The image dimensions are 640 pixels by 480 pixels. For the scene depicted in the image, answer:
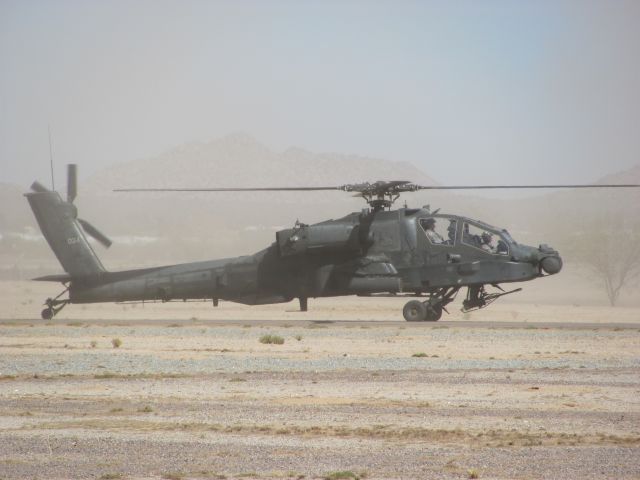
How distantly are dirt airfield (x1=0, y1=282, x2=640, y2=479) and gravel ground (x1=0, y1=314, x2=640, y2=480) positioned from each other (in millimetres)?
37

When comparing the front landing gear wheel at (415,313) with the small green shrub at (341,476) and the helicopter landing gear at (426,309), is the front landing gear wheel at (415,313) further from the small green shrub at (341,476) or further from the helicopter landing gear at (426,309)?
the small green shrub at (341,476)

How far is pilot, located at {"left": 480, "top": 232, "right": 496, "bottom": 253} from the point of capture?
30922 millimetres

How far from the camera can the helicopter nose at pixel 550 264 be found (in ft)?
99.4

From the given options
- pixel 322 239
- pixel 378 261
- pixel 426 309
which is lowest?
pixel 426 309

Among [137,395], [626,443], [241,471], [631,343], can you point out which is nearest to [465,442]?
[626,443]

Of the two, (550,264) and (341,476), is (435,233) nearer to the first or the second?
(550,264)

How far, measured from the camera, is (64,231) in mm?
34906

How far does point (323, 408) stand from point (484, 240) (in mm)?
16169

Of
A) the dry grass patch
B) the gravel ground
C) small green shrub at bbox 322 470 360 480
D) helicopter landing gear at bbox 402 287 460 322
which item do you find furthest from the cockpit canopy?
small green shrub at bbox 322 470 360 480

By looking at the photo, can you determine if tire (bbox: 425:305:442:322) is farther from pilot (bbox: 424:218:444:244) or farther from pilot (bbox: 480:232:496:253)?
pilot (bbox: 480:232:496:253)

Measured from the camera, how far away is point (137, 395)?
1744 cm

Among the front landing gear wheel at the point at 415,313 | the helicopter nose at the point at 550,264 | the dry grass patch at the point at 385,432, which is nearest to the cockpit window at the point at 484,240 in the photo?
the helicopter nose at the point at 550,264

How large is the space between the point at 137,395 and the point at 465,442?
6.69 m

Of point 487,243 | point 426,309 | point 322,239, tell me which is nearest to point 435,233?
point 487,243
